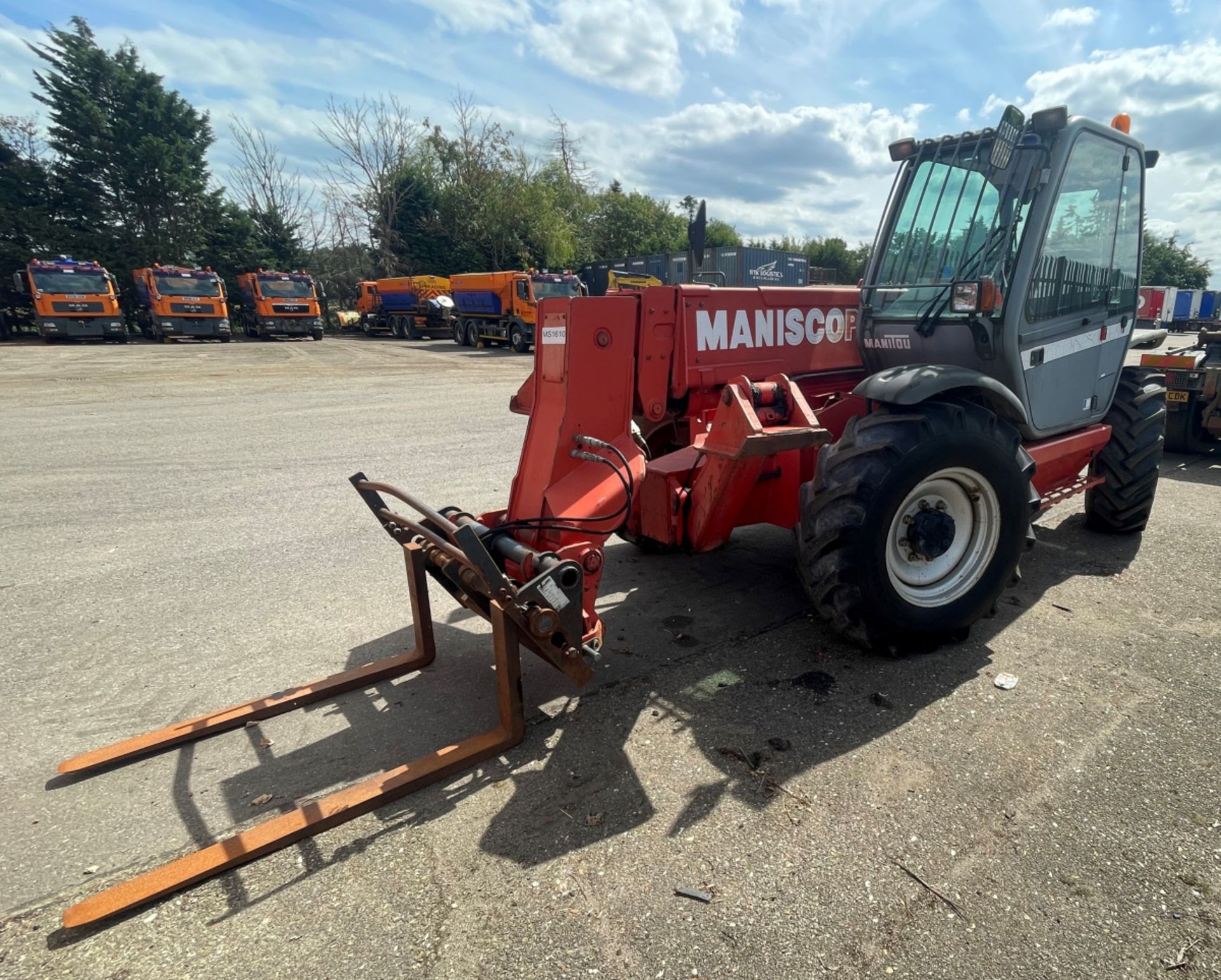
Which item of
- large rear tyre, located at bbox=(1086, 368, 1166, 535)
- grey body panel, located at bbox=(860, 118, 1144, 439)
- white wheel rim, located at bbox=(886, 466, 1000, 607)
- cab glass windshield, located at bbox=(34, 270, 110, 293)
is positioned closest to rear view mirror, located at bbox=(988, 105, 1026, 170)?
grey body panel, located at bbox=(860, 118, 1144, 439)

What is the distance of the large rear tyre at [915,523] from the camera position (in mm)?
3164

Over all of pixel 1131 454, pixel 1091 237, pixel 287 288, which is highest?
pixel 287 288

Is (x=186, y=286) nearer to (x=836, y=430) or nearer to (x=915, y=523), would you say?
(x=836, y=430)

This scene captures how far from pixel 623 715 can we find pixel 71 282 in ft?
99.3

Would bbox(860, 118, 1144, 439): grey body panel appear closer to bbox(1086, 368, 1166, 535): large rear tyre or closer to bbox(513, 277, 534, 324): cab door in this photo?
bbox(1086, 368, 1166, 535): large rear tyre

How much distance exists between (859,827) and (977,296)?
281cm

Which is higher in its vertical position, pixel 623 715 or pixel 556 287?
pixel 556 287

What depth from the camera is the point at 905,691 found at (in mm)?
3248

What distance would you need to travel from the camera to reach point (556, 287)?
25.4 metres

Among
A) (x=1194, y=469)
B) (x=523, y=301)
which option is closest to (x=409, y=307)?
(x=523, y=301)

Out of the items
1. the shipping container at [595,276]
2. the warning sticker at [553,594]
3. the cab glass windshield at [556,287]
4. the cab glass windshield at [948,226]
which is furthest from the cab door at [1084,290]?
the shipping container at [595,276]

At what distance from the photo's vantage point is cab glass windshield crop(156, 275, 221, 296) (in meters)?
27.0

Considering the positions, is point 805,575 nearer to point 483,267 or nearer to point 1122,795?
point 1122,795

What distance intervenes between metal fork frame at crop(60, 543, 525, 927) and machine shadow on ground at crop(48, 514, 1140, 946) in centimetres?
5
